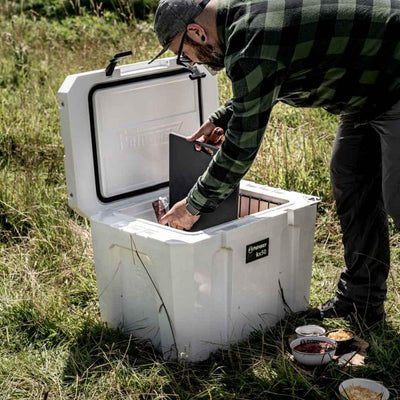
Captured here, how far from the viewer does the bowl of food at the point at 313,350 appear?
3.27m

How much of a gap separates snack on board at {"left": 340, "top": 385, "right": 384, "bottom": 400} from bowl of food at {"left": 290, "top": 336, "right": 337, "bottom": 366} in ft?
0.67

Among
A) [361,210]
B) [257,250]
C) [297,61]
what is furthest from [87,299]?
[297,61]

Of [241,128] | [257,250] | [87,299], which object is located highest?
[241,128]

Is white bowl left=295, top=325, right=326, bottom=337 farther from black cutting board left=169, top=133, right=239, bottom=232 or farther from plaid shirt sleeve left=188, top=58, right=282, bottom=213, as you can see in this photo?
plaid shirt sleeve left=188, top=58, right=282, bottom=213

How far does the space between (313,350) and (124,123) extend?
135cm

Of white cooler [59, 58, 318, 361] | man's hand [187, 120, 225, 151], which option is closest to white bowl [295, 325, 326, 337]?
white cooler [59, 58, 318, 361]

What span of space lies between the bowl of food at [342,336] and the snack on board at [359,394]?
35 centimetres

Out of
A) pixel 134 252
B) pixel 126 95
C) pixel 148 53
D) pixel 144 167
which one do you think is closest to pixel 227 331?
pixel 134 252

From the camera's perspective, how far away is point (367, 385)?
3.11m

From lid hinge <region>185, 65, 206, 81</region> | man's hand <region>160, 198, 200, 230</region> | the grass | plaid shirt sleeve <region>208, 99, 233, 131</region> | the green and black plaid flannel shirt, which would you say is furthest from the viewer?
lid hinge <region>185, 65, 206, 81</region>

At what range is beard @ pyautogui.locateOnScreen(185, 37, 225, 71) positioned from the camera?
3074mm

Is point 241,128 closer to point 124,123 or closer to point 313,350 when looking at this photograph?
point 124,123

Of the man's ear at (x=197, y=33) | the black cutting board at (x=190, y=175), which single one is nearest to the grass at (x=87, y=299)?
the black cutting board at (x=190, y=175)

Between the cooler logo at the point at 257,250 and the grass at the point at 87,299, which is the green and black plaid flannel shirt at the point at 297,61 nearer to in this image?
the cooler logo at the point at 257,250
